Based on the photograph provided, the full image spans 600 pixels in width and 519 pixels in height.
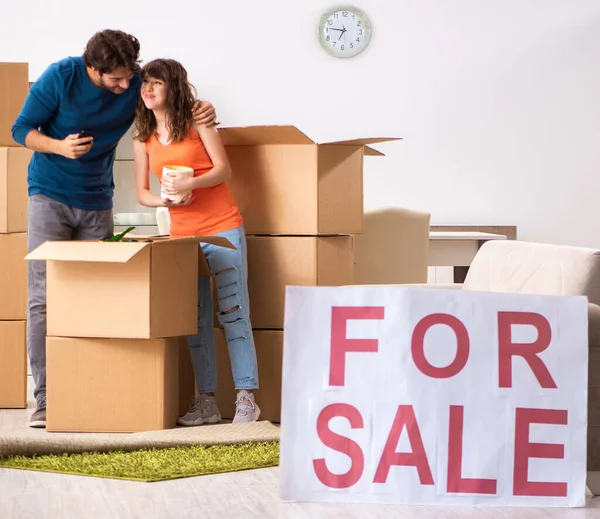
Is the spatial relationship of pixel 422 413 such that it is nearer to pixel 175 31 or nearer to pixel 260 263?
pixel 260 263

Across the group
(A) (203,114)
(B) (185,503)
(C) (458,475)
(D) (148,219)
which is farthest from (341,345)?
(D) (148,219)

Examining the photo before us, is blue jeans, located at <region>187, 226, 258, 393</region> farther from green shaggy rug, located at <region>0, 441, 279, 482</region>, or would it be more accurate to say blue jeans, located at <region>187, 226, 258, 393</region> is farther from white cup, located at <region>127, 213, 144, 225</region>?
white cup, located at <region>127, 213, 144, 225</region>

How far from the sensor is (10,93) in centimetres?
312

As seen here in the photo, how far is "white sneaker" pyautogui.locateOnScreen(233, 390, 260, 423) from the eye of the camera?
8.87 ft

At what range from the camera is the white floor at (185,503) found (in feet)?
5.78

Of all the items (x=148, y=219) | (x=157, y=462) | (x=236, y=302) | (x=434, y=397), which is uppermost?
(x=148, y=219)

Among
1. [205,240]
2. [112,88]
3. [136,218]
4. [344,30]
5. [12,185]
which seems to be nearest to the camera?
[205,240]

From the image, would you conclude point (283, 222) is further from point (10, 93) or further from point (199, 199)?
point (10, 93)

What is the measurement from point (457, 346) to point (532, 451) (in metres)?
0.25

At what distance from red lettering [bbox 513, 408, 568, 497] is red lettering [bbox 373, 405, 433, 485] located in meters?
0.17

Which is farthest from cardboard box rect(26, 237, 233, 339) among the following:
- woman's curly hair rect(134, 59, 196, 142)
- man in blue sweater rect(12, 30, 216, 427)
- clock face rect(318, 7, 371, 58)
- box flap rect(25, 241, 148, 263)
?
clock face rect(318, 7, 371, 58)

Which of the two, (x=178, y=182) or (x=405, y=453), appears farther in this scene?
(x=178, y=182)

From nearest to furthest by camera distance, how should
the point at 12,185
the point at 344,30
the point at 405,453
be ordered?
the point at 405,453 < the point at 12,185 < the point at 344,30

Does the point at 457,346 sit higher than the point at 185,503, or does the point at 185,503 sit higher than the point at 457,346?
the point at 457,346
